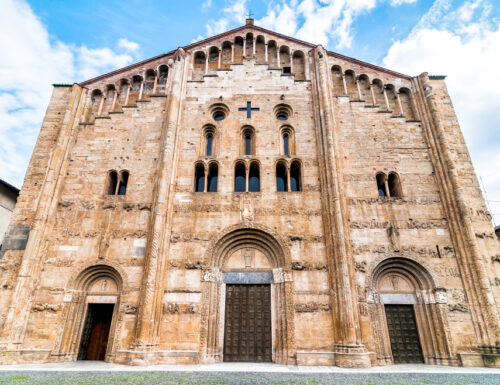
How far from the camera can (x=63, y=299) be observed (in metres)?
12.4

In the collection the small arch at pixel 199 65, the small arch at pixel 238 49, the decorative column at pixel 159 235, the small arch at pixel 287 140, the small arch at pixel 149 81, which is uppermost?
the small arch at pixel 238 49

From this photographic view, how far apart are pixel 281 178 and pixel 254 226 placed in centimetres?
336

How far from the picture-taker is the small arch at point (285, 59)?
17.4 metres

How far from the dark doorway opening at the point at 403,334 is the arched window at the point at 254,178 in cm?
795

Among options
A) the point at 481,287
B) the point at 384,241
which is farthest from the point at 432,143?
the point at 481,287

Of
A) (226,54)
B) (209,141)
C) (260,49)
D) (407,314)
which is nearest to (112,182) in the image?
(209,141)

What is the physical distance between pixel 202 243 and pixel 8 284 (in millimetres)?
8176

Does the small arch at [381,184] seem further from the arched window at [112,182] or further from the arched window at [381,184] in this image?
the arched window at [112,182]

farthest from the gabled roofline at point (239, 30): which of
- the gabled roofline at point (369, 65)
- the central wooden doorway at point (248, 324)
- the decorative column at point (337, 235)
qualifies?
the central wooden doorway at point (248, 324)

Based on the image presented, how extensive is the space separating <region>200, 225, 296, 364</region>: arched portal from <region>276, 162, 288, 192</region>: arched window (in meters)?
2.78

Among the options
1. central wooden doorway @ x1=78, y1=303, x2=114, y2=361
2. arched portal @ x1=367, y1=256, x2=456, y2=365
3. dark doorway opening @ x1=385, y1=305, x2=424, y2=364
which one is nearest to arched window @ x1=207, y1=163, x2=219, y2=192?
central wooden doorway @ x1=78, y1=303, x2=114, y2=361

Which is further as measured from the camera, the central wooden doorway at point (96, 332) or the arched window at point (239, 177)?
the arched window at point (239, 177)

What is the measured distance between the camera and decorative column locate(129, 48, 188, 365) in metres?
11.1

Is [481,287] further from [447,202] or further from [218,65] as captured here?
[218,65]
